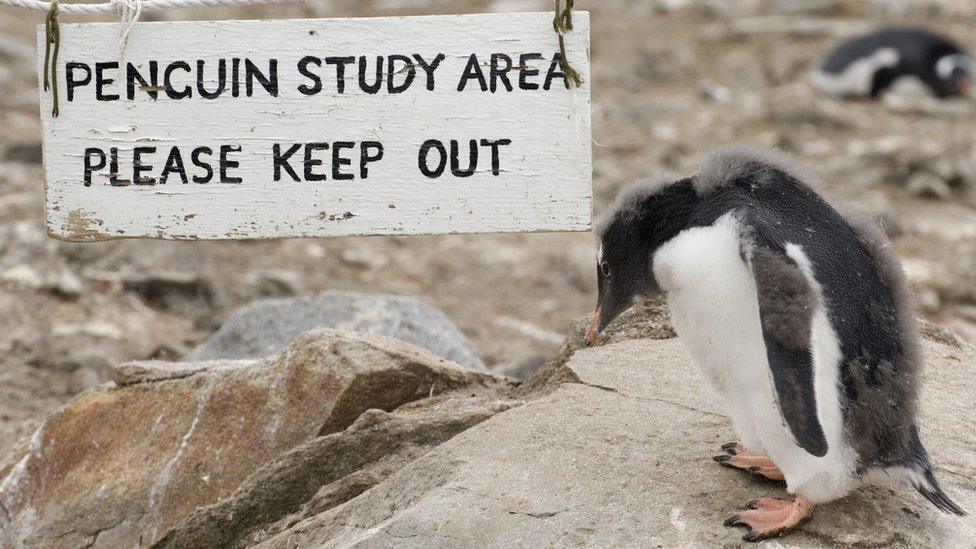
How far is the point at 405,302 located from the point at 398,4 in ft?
25.8

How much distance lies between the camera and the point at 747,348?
2463 millimetres

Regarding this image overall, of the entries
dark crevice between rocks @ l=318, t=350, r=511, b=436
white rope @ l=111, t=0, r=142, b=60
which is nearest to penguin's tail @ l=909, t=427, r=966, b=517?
dark crevice between rocks @ l=318, t=350, r=511, b=436

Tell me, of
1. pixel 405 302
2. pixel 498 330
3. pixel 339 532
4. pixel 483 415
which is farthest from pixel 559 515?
pixel 498 330

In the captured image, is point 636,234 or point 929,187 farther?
point 929,187

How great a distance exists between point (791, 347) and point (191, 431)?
1.73m

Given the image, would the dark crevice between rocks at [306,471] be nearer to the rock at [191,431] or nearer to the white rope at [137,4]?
the rock at [191,431]

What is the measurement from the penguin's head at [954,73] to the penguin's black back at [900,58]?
14 millimetres

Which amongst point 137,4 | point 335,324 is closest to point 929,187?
point 335,324

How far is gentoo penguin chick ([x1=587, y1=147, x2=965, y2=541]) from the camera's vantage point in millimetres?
2326

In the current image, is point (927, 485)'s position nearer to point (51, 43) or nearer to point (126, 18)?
point (126, 18)

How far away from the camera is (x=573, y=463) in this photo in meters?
2.62

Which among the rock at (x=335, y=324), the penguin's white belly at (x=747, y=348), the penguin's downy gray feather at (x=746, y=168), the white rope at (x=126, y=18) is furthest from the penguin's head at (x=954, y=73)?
the white rope at (x=126, y=18)

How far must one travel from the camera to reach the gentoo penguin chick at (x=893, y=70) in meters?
10.0

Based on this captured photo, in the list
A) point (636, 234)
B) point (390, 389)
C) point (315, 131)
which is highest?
point (315, 131)
